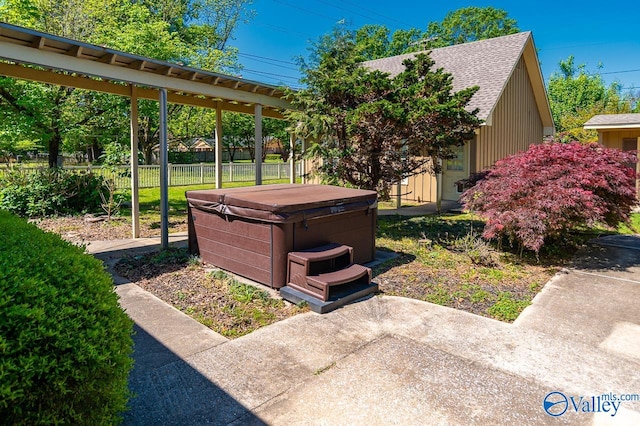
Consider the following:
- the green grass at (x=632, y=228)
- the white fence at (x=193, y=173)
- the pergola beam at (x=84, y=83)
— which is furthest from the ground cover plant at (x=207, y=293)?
the green grass at (x=632, y=228)

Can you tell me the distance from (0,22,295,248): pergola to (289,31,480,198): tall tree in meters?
1.09

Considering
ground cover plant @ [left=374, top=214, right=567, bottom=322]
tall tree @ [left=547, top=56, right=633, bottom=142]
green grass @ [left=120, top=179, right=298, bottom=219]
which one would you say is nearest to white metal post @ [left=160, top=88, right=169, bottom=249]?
ground cover plant @ [left=374, top=214, right=567, bottom=322]

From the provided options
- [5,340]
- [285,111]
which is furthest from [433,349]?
[285,111]

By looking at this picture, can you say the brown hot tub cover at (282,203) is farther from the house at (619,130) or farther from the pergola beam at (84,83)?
the house at (619,130)

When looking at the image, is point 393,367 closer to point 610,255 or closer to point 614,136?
point 610,255

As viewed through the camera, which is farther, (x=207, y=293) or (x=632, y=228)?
(x=632, y=228)

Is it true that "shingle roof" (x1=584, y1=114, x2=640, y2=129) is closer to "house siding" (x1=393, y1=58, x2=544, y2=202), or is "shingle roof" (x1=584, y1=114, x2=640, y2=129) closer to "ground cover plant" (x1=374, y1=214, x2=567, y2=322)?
"house siding" (x1=393, y1=58, x2=544, y2=202)

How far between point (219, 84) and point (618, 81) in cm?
3998

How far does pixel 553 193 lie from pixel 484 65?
29.0ft

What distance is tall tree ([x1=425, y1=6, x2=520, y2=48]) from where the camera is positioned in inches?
1314

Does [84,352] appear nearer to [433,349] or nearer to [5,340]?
[5,340]

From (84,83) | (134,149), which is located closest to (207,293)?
(134,149)

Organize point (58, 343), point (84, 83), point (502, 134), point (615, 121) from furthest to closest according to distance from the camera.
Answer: point (502, 134) < point (615, 121) < point (84, 83) < point (58, 343)

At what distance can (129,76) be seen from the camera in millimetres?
6234
